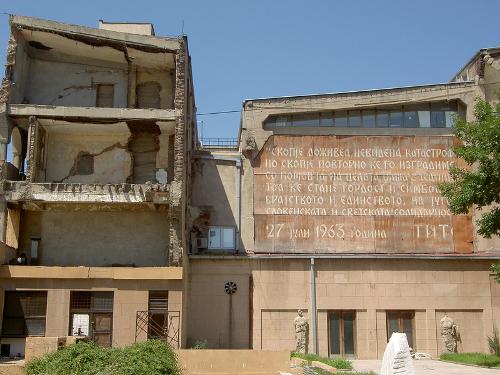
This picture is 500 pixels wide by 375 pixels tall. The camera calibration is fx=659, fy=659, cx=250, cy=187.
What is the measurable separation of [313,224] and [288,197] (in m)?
1.83

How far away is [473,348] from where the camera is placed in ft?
102

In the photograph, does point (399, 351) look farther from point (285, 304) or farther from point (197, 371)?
point (285, 304)

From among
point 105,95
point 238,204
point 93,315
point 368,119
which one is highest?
point 105,95

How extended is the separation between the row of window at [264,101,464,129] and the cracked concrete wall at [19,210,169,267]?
8170mm

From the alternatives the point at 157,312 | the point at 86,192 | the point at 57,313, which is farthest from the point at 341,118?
the point at 57,313

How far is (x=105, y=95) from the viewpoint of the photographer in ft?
107

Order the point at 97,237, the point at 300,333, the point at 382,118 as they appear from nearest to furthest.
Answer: the point at 300,333
the point at 97,237
the point at 382,118

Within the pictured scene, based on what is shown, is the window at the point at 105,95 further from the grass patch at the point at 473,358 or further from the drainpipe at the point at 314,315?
the grass patch at the point at 473,358

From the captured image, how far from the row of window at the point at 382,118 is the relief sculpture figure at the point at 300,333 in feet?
32.7

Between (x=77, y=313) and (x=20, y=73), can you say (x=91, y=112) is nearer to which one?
(x=20, y=73)

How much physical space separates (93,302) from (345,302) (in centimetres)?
1173

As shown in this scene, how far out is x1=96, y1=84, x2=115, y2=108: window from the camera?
32.5 metres

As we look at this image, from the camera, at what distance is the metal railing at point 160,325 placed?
90.5 ft

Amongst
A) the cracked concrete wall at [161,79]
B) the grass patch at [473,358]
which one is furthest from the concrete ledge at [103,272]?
the grass patch at [473,358]
